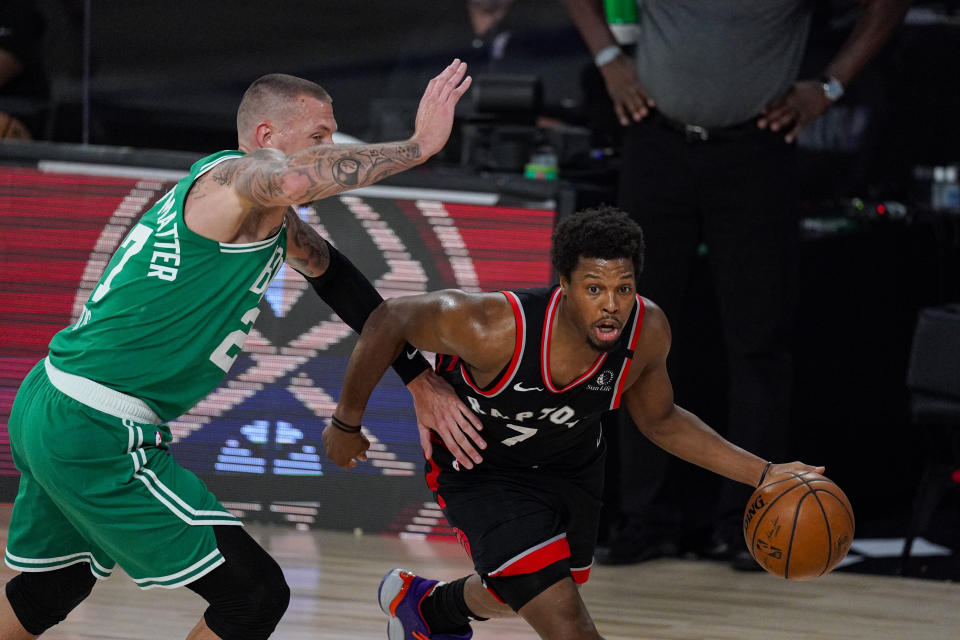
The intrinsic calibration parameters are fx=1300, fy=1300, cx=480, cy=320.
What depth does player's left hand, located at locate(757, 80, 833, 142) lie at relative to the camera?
5023 millimetres

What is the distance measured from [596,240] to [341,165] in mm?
798

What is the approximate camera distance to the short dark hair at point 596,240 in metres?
3.44

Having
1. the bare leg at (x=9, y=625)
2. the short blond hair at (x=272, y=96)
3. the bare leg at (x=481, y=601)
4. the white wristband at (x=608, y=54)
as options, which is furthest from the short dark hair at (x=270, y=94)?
the white wristband at (x=608, y=54)

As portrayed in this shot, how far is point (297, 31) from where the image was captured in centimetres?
860

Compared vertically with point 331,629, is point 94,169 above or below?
above

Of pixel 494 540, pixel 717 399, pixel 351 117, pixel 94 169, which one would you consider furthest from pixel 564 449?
pixel 351 117

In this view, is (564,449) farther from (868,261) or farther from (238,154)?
(868,261)

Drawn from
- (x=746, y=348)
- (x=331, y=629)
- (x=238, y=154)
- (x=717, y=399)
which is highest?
(x=238, y=154)

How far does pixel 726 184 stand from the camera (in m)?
5.01

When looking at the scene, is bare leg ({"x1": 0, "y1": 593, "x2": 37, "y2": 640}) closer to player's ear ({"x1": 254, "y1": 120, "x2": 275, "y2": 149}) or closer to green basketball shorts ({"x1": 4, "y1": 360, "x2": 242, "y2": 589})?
green basketball shorts ({"x1": 4, "y1": 360, "x2": 242, "y2": 589})

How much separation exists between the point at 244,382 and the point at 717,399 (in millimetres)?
2012

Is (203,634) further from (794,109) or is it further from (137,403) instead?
(794,109)

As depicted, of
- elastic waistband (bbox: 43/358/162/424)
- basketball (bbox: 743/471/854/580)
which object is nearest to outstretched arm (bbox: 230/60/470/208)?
elastic waistband (bbox: 43/358/162/424)

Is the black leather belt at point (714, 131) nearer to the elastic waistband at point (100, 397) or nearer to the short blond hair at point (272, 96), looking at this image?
the short blond hair at point (272, 96)
